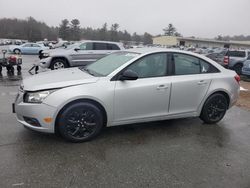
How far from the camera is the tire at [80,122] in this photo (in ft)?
12.4

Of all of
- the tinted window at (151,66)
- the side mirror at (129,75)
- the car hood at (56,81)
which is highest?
the tinted window at (151,66)

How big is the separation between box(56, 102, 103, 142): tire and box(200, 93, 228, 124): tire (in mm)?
2235

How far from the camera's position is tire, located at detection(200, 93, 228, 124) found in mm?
4934

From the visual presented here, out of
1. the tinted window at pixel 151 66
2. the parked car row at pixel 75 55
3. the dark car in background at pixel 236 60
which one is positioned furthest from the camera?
the dark car in background at pixel 236 60

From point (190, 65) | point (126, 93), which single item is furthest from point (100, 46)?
point (126, 93)

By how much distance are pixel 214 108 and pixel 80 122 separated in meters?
2.79

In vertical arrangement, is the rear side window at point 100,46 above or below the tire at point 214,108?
above

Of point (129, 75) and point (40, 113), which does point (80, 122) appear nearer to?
point (40, 113)

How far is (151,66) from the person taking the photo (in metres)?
4.44

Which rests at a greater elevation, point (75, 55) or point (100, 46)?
point (100, 46)

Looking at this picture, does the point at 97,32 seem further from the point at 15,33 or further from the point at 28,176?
the point at 28,176

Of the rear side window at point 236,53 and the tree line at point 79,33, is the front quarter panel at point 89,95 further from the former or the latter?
the tree line at point 79,33

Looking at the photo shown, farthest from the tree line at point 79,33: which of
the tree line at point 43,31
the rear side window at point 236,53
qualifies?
the rear side window at point 236,53

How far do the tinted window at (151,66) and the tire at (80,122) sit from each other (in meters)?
1.01
